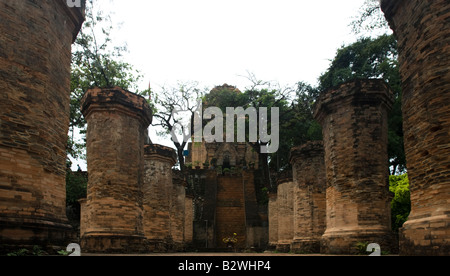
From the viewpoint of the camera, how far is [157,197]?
15500mm

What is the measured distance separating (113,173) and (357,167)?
6140 millimetres

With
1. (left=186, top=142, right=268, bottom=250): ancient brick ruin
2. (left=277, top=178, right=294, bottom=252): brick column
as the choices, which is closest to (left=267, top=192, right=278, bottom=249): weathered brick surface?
(left=186, top=142, right=268, bottom=250): ancient brick ruin

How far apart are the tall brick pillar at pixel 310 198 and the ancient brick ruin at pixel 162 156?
4 cm

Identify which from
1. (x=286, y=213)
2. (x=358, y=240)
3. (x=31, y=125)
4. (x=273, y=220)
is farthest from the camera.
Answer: (x=273, y=220)

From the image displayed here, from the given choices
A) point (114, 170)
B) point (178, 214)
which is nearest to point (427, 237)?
point (114, 170)

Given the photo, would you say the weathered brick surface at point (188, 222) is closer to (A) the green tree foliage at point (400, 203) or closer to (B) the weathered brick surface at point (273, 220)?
(B) the weathered brick surface at point (273, 220)

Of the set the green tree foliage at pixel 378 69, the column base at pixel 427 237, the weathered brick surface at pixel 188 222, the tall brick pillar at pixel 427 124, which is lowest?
the weathered brick surface at pixel 188 222

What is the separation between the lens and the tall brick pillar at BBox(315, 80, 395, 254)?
9.78 m

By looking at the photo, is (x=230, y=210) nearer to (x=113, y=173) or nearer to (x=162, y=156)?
(x=162, y=156)

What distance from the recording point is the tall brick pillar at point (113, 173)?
9.79m

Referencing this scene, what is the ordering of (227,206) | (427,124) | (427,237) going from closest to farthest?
(427,237) → (427,124) → (227,206)

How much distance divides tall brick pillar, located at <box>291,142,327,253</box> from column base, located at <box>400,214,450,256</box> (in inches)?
335

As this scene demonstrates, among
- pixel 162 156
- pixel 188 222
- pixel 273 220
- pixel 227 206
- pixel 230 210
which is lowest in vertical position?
pixel 188 222

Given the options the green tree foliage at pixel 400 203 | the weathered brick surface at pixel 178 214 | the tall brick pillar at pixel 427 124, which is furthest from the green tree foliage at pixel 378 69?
the tall brick pillar at pixel 427 124
